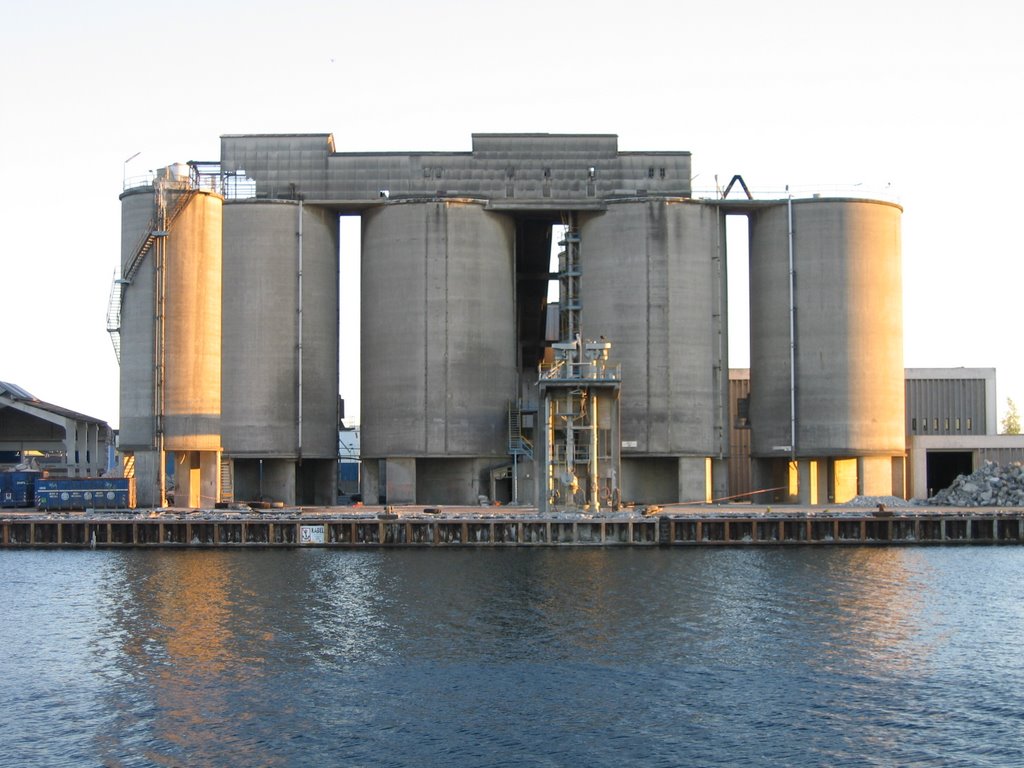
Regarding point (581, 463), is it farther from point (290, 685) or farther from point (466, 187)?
point (290, 685)

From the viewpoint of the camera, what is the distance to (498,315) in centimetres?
8950

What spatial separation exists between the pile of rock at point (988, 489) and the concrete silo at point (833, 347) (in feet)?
13.3

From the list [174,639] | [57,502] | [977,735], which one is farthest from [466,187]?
[977,735]

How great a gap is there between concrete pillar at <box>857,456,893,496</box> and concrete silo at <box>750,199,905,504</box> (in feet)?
0.22

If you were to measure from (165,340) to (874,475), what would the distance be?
47.6 metres

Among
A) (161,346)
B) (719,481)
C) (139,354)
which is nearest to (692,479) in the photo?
(719,481)

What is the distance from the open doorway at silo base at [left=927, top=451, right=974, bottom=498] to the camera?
98062 millimetres

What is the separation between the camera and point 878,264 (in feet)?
290

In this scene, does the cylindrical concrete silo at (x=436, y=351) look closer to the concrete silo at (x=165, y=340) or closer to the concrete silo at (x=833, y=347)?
the concrete silo at (x=165, y=340)

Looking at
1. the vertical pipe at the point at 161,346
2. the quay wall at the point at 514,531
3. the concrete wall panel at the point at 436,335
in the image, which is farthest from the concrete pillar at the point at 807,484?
the vertical pipe at the point at 161,346

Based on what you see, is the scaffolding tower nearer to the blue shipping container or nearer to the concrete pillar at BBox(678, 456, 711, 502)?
the concrete pillar at BBox(678, 456, 711, 502)

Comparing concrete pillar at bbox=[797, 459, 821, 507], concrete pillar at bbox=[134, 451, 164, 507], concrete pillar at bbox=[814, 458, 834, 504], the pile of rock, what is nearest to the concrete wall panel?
concrete pillar at bbox=[134, 451, 164, 507]

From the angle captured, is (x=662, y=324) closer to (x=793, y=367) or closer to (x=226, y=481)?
(x=793, y=367)

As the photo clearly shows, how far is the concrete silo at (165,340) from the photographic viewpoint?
82.6m
